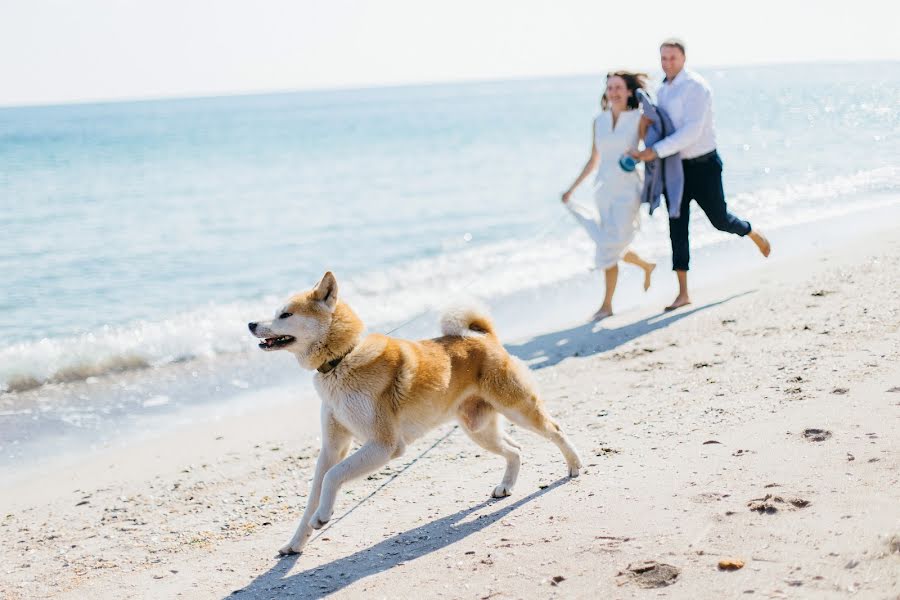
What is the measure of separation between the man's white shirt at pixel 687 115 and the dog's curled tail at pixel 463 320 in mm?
4048

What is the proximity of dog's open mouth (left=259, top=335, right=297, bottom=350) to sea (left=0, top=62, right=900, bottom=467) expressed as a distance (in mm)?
1042

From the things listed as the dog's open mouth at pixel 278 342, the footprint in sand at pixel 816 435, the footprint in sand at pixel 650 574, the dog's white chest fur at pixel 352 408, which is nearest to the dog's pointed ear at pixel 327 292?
the dog's open mouth at pixel 278 342

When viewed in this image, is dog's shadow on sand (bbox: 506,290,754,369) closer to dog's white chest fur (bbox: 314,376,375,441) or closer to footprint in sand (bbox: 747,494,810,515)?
dog's white chest fur (bbox: 314,376,375,441)

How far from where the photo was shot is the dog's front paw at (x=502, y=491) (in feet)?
16.7

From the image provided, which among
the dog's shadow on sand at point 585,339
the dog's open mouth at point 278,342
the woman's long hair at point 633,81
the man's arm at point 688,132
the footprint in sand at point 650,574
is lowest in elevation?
the dog's shadow on sand at point 585,339

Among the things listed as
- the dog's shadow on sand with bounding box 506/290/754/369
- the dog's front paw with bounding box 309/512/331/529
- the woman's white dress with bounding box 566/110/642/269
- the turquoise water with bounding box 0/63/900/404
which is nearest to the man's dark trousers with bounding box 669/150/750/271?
the woman's white dress with bounding box 566/110/642/269

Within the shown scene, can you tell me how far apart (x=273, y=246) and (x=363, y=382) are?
13106 mm

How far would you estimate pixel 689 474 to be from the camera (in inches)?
188

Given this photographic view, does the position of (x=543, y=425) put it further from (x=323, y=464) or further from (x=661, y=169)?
(x=661, y=169)

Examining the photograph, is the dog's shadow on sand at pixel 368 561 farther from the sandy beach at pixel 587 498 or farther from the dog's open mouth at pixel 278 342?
the dog's open mouth at pixel 278 342

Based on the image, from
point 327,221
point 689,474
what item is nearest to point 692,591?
point 689,474

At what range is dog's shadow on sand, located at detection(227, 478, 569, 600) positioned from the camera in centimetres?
425

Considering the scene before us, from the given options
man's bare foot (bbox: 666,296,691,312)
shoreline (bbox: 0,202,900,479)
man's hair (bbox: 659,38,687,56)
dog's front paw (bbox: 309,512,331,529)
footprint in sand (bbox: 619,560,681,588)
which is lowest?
shoreline (bbox: 0,202,900,479)

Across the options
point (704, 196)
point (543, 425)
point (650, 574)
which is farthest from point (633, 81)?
point (650, 574)
